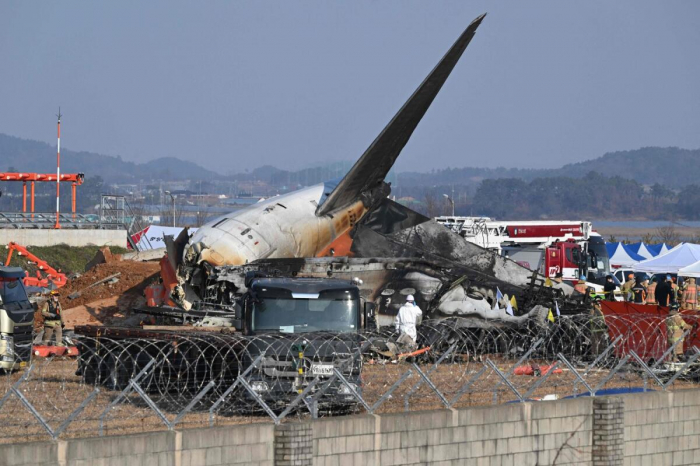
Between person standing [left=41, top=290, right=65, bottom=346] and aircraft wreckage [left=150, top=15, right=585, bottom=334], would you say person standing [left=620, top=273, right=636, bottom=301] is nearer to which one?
aircraft wreckage [left=150, top=15, right=585, bottom=334]

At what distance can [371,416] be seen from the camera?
1574 cm

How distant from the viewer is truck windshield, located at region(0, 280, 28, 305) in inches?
1023

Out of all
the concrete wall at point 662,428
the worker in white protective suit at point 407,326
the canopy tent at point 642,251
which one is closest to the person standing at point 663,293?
the worker in white protective suit at point 407,326

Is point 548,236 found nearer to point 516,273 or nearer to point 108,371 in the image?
point 516,273

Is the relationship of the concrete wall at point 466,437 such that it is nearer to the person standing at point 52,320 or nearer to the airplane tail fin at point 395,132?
the person standing at point 52,320

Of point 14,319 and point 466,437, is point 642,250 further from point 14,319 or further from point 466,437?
point 466,437

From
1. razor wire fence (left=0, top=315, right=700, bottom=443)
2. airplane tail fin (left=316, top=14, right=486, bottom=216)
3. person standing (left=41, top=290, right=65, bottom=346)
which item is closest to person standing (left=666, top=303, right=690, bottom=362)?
razor wire fence (left=0, top=315, right=700, bottom=443)

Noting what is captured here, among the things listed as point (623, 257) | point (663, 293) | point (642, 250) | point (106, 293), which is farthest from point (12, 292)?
point (642, 250)

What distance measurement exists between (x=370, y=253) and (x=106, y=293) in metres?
9.44

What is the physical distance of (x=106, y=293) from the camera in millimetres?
39469

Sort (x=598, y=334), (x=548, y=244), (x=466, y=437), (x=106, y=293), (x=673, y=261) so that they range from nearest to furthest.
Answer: (x=466, y=437)
(x=598, y=334)
(x=106, y=293)
(x=673, y=261)
(x=548, y=244)

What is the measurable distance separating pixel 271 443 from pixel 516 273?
87.6ft

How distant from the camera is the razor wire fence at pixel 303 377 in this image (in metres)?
16.2

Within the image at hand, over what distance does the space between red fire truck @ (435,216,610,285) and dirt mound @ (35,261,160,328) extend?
→ 18808 millimetres
